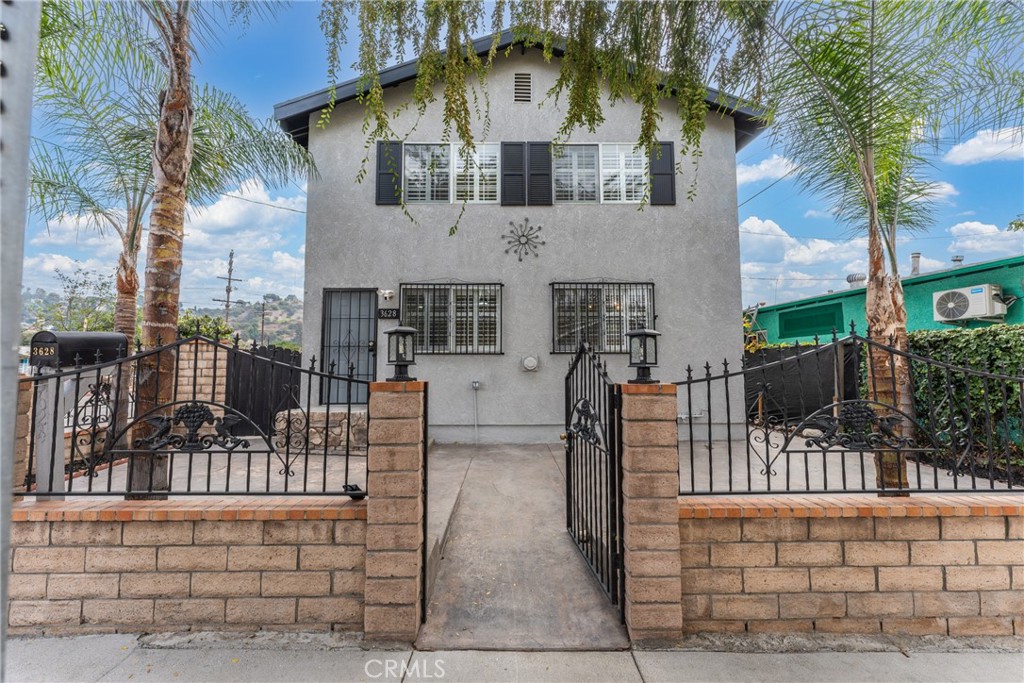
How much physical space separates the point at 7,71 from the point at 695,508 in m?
2.96

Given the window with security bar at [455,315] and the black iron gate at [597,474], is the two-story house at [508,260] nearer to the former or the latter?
the window with security bar at [455,315]

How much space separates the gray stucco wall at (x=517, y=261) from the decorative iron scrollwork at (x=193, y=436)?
410 centimetres

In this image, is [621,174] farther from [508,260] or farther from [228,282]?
[228,282]

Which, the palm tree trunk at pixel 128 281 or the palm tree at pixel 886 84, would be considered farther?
the palm tree trunk at pixel 128 281

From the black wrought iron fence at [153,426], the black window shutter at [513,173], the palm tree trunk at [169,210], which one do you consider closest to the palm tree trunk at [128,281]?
the black wrought iron fence at [153,426]

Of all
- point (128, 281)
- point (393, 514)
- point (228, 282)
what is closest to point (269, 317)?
point (228, 282)

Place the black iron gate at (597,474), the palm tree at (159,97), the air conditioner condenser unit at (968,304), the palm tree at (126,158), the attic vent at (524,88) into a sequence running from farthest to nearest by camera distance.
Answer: the air conditioner condenser unit at (968,304) → the attic vent at (524,88) → the palm tree at (126,158) → the palm tree at (159,97) → the black iron gate at (597,474)

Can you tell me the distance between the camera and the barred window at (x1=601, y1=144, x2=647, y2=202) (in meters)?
6.98

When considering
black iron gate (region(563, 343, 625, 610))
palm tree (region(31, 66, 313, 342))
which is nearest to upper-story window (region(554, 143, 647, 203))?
palm tree (region(31, 66, 313, 342))

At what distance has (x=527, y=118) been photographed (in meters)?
7.04

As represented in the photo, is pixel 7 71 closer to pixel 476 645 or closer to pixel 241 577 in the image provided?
pixel 241 577

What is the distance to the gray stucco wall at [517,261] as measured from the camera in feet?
21.9

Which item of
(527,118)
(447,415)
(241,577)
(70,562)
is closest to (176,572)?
(241,577)

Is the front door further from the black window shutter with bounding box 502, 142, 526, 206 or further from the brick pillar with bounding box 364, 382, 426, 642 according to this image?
the brick pillar with bounding box 364, 382, 426, 642
